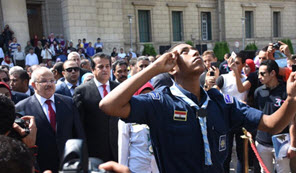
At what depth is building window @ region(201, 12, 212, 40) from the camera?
27688 mm

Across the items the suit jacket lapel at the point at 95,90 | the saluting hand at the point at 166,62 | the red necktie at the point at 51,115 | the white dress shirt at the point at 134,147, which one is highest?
A: the saluting hand at the point at 166,62

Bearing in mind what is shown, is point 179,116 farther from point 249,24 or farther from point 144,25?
point 249,24

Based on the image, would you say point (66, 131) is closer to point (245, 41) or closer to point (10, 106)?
point (10, 106)

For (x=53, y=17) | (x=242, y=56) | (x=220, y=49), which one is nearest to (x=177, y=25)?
(x=220, y=49)

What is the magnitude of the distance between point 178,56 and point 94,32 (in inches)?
705

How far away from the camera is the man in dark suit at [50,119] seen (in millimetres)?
3227

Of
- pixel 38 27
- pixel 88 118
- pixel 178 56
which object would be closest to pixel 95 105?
pixel 88 118

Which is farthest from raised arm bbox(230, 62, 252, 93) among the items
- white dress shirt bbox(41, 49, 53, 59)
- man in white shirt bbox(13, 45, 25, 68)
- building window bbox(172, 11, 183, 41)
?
building window bbox(172, 11, 183, 41)

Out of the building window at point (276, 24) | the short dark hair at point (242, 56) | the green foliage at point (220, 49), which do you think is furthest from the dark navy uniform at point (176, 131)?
the building window at point (276, 24)

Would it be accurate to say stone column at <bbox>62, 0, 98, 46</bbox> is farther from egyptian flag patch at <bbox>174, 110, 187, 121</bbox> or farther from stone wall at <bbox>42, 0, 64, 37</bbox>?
egyptian flag patch at <bbox>174, 110, 187, 121</bbox>

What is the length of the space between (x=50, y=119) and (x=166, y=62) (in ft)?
6.22

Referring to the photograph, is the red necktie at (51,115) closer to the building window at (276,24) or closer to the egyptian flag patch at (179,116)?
the egyptian flag patch at (179,116)

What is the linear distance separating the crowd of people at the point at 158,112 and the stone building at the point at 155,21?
13.1 metres

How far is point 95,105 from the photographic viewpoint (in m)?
3.79
